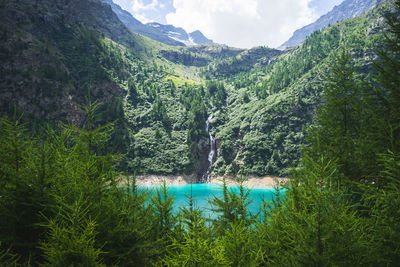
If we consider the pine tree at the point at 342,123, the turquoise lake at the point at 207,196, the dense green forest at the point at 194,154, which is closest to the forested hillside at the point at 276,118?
the dense green forest at the point at 194,154

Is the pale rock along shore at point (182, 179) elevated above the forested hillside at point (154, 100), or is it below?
below

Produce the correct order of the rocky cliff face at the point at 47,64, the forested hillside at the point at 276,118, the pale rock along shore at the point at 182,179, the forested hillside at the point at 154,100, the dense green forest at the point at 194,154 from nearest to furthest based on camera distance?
the dense green forest at the point at 194,154, the rocky cliff face at the point at 47,64, the pale rock along shore at the point at 182,179, the forested hillside at the point at 154,100, the forested hillside at the point at 276,118

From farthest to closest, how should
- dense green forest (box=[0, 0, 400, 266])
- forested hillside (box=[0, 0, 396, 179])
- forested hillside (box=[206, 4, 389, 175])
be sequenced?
forested hillside (box=[206, 4, 389, 175]), forested hillside (box=[0, 0, 396, 179]), dense green forest (box=[0, 0, 400, 266])

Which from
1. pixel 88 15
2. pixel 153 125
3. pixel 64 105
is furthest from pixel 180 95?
pixel 88 15

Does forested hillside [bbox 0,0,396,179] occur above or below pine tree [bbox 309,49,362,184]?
above

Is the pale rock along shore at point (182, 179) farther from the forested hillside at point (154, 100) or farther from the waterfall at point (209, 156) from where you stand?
the waterfall at point (209, 156)

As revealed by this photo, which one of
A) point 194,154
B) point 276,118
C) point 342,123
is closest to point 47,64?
point 194,154

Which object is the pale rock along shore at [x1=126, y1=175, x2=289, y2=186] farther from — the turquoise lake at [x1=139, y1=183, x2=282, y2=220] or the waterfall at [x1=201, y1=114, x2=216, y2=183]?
the turquoise lake at [x1=139, y1=183, x2=282, y2=220]

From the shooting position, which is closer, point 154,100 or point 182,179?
point 182,179

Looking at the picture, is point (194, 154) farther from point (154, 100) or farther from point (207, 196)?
point (207, 196)

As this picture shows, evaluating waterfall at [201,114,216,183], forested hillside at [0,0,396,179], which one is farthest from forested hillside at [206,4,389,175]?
waterfall at [201,114,216,183]

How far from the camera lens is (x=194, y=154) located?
89062mm

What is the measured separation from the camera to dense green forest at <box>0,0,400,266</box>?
158 inches

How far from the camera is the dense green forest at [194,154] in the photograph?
401cm
